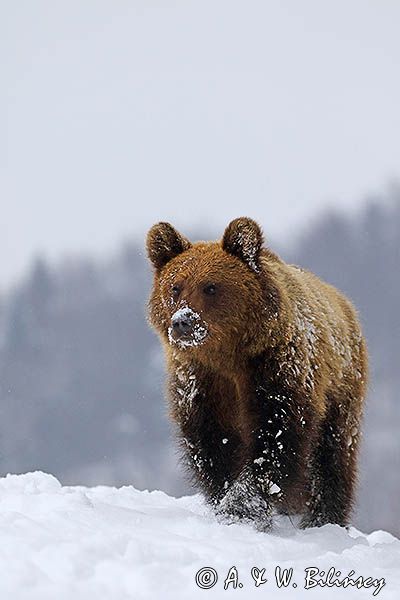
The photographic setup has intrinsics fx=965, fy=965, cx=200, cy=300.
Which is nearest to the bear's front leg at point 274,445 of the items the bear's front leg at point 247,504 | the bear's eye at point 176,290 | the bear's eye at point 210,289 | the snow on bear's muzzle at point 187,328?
the bear's front leg at point 247,504

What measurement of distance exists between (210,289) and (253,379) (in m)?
0.77

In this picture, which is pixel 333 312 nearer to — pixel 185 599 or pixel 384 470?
pixel 185 599

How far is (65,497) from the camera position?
6109 millimetres

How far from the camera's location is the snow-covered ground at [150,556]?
14.5 ft

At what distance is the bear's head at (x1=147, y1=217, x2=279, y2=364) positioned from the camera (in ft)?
24.4

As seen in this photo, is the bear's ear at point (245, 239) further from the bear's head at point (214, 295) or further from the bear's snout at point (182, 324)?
the bear's snout at point (182, 324)

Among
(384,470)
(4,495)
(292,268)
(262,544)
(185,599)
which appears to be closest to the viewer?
(185,599)

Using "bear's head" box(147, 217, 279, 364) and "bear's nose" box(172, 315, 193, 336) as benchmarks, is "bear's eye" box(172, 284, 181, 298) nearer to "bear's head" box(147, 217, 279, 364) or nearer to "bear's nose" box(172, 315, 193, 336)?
"bear's head" box(147, 217, 279, 364)

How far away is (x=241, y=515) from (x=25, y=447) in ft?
142

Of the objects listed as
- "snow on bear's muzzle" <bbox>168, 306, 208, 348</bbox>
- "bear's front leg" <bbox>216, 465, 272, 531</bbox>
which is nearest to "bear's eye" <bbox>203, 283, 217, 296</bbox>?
"snow on bear's muzzle" <bbox>168, 306, 208, 348</bbox>

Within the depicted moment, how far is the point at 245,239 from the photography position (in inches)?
304

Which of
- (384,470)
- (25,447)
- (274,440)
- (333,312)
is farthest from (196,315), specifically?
(25,447)

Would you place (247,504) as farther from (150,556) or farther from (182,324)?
(150,556)

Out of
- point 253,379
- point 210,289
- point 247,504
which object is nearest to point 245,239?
point 210,289
